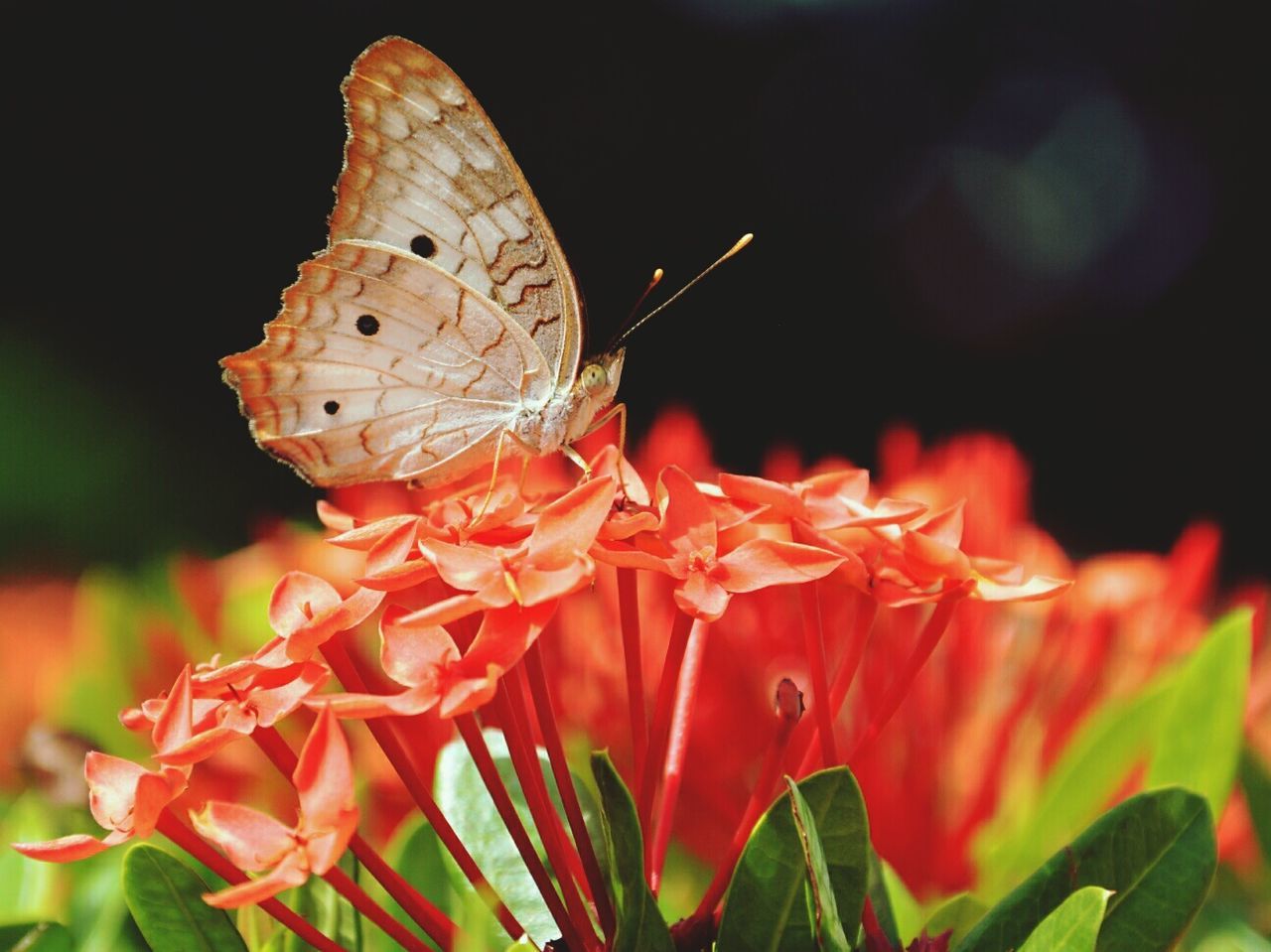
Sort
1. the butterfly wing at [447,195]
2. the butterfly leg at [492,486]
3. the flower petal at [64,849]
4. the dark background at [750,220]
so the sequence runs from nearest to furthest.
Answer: the flower petal at [64,849] → the butterfly leg at [492,486] → the butterfly wing at [447,195] → the dark background at [750,220]

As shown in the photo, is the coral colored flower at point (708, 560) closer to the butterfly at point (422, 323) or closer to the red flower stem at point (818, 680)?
the red flower stem at point (818, 680)

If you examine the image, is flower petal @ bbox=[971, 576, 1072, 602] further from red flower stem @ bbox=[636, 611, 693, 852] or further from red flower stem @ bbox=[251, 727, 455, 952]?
red flower stem @ bbox=[251, 727, 455, 952]

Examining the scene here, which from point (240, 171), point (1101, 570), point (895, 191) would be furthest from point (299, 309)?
point (895, 191)

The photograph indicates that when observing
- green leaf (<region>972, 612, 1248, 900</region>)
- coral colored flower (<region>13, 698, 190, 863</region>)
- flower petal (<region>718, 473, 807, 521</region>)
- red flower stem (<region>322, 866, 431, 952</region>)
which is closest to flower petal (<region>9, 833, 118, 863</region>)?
coral colored flower (<region>13, 698, 190, 863</region>)

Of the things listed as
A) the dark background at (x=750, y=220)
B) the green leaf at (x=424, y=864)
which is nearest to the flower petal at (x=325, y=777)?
the green leaf at (x=424, y=864)

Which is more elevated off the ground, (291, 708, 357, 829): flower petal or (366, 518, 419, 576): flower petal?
(366, 518, 419, 576): flower petal

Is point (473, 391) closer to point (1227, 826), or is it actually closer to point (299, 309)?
point (299, 309)
